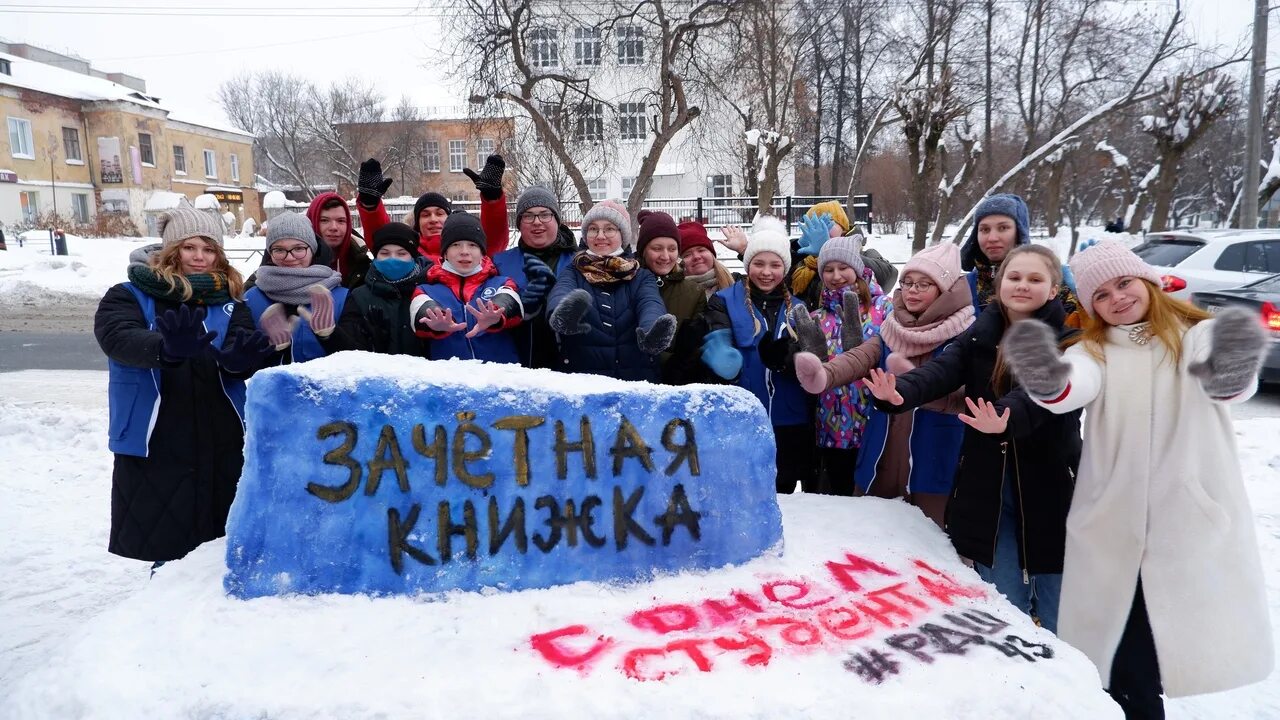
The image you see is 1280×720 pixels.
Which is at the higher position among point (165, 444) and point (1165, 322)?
point (1165, 322)

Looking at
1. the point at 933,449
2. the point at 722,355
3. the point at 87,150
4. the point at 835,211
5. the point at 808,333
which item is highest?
the point at 87,150

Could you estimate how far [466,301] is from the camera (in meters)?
3.34

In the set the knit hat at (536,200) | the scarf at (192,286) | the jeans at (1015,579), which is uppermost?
the knit hat at (536,200)

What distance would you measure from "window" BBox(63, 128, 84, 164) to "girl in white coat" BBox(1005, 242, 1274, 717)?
43.5 m

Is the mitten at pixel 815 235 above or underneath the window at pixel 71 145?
underneath

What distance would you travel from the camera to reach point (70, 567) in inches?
161

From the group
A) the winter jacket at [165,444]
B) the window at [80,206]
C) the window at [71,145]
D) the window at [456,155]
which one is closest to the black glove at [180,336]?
the winter jacket at [165,444]

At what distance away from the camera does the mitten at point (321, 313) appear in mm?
3088

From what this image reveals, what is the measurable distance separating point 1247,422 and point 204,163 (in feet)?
152

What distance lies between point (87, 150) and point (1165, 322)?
44.2 m

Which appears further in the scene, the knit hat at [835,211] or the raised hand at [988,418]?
the knit hat at [835,211]

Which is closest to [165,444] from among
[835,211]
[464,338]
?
[464,338]

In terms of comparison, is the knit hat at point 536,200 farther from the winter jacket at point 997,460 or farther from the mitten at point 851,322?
the winter jacket at point 997,460

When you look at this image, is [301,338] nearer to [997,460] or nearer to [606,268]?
[606,268]
